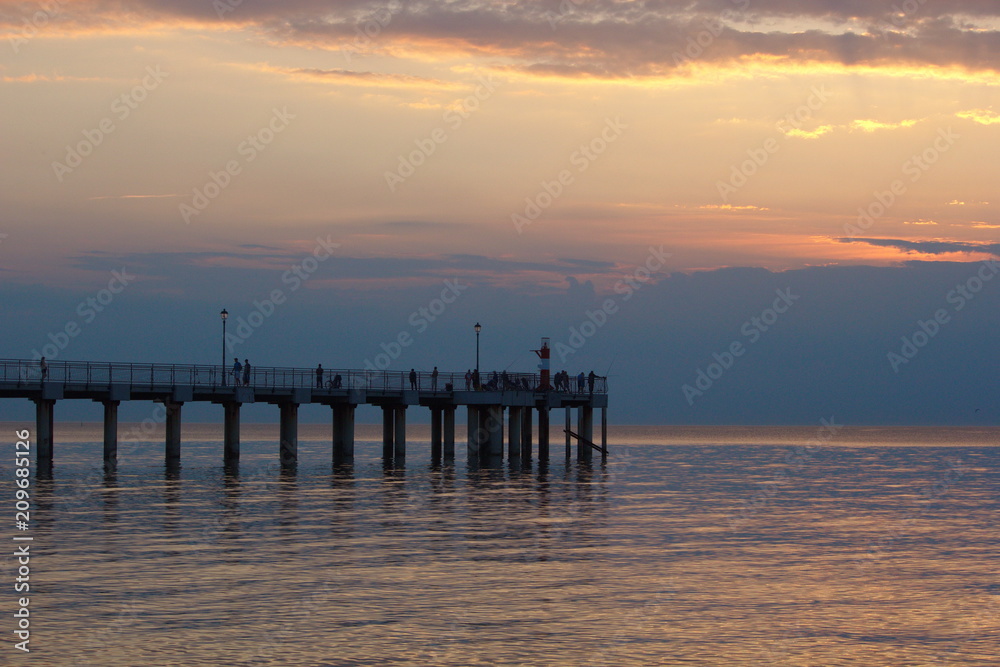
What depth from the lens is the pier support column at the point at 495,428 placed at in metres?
73.5

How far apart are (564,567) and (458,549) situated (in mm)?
3928

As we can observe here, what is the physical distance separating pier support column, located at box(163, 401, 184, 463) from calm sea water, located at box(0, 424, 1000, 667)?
976 centimetres

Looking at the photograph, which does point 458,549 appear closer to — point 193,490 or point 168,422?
point 193,490

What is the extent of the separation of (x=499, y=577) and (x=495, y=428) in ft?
149

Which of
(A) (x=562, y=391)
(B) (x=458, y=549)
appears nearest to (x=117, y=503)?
(B) (x=458, y=549)

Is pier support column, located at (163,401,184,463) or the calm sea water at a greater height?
pier support column, located at (163,401,184,463)

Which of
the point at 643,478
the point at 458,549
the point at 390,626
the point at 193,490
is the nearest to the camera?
the point at 390,626

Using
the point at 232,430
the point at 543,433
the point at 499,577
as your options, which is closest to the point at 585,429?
the point at 543,433

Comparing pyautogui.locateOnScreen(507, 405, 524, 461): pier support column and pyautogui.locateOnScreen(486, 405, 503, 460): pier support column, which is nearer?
pyautogui.locateOnScreen(486, 405, 503, 460): pier support column

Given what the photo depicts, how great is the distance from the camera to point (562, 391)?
76375 millimetres

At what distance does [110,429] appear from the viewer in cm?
6325

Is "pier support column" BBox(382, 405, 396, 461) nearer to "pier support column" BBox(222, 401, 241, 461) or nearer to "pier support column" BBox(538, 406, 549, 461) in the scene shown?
"pier support column" BBox(538, 406, 549, 461)

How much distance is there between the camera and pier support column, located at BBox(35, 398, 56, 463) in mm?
60938

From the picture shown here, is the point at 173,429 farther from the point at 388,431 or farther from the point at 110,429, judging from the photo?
the point at 388,431
